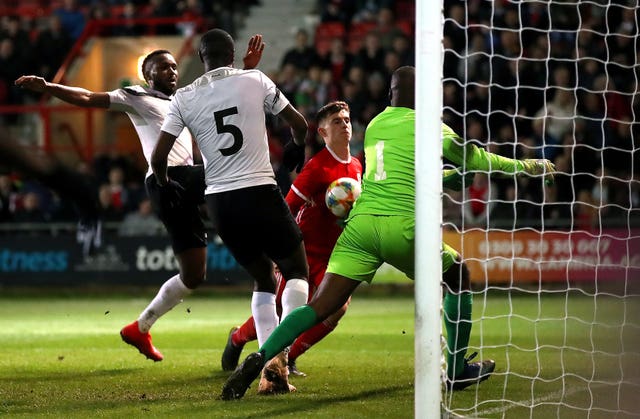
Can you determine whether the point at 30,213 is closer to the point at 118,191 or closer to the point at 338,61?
the point at 118,191

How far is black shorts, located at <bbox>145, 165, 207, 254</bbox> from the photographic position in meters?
7.52

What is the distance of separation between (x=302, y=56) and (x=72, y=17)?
632 centimetres

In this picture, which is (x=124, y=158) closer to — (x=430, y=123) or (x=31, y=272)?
(x=31, y=272)

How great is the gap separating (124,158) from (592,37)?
309 inches

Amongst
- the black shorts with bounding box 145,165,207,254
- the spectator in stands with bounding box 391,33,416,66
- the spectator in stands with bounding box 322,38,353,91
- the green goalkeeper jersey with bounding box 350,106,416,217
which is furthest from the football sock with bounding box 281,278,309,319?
the spectator in stands with bounding box 322,38,353,91

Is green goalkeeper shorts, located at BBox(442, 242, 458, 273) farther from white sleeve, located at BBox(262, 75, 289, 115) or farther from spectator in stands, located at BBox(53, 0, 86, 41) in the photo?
spectator in stands, located at BBox(53, 0, 86, 41)

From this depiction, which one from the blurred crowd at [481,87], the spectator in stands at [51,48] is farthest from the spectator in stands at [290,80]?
the spectator in stands at [51,48]

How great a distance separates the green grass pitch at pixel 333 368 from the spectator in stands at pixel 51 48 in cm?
811

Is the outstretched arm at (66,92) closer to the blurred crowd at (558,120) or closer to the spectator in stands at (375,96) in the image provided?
the blurred crowd at (558,120)

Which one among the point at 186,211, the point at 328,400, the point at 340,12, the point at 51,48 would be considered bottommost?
the point at 328,400

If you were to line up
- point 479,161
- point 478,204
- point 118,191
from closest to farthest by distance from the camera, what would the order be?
point 479,161
point 478,204
point 118,191

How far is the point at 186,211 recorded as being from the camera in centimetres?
763

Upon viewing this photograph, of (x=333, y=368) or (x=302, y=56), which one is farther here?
(x=302, y=56)

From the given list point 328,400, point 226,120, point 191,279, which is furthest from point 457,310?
point 191,279
